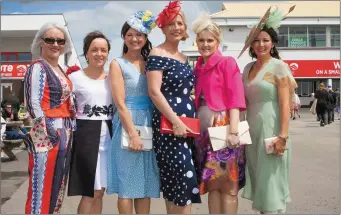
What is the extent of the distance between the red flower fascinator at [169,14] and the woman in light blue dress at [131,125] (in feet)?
0.37

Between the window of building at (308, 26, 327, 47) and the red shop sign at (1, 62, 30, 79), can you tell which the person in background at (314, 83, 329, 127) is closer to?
the window of building at (308, 26, 327, 47)

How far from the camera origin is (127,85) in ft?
11.0

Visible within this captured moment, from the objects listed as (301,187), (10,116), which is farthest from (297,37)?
(301,187)

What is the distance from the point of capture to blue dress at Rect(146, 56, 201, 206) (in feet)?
10.6

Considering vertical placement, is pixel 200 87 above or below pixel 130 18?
below

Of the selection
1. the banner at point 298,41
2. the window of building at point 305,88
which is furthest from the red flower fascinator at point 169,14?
the window of building at point 305,88

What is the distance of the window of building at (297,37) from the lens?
33625 millimetres

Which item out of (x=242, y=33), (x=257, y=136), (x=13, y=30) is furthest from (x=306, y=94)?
(x=257, y=136)

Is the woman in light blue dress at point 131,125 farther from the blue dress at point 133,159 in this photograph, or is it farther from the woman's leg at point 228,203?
the woman's leg at point 228,203

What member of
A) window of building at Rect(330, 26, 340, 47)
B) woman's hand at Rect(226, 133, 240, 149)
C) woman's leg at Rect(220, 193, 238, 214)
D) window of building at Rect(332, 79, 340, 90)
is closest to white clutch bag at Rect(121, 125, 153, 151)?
woman's hand at Rect(226, 133, 240, 149)

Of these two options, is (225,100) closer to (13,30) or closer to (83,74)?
(83,74)

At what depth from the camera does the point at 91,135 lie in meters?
3.44

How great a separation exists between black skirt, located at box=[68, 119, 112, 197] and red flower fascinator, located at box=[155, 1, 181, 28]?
98cm

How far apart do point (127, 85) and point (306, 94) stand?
32.8 m
